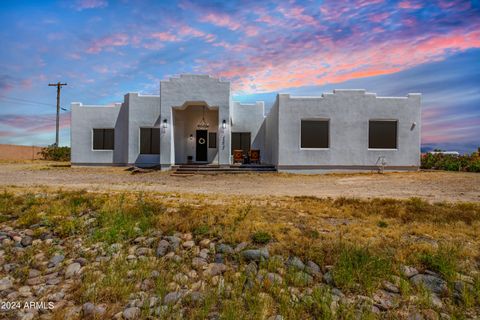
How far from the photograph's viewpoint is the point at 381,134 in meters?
17.8

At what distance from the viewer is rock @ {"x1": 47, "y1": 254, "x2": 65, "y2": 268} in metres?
5.02

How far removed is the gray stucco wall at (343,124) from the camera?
17.5 m

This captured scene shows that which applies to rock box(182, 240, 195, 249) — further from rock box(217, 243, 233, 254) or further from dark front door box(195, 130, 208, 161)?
dark front door box(195, 130, 208, 161)

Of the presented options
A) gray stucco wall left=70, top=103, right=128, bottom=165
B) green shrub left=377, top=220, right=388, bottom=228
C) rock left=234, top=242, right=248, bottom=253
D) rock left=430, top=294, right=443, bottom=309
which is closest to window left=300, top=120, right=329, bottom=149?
green shrub left=377, top=220, right=388, bottom=228

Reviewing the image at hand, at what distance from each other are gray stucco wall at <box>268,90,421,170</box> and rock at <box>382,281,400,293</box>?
13.3 meters

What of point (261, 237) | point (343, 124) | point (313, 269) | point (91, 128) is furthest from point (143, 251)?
point (91, 128)

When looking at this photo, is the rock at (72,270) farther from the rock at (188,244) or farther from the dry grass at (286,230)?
the rock at (188,244)

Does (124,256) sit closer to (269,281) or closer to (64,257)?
(64,257)

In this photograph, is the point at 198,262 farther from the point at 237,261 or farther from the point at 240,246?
the point at 240,246

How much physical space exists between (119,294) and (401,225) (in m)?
5.43

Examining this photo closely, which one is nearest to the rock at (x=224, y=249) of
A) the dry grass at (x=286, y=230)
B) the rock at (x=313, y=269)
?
the dry grass at (x=286, y=230)

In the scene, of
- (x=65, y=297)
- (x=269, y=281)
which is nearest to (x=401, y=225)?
(x=269, y=281)

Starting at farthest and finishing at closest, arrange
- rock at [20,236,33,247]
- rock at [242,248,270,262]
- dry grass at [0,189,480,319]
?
rock at [20,236,33,247] → rock at [242,248,270,262] → dry grass at [0,189,480,319]

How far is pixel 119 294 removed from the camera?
4121 millimetres
